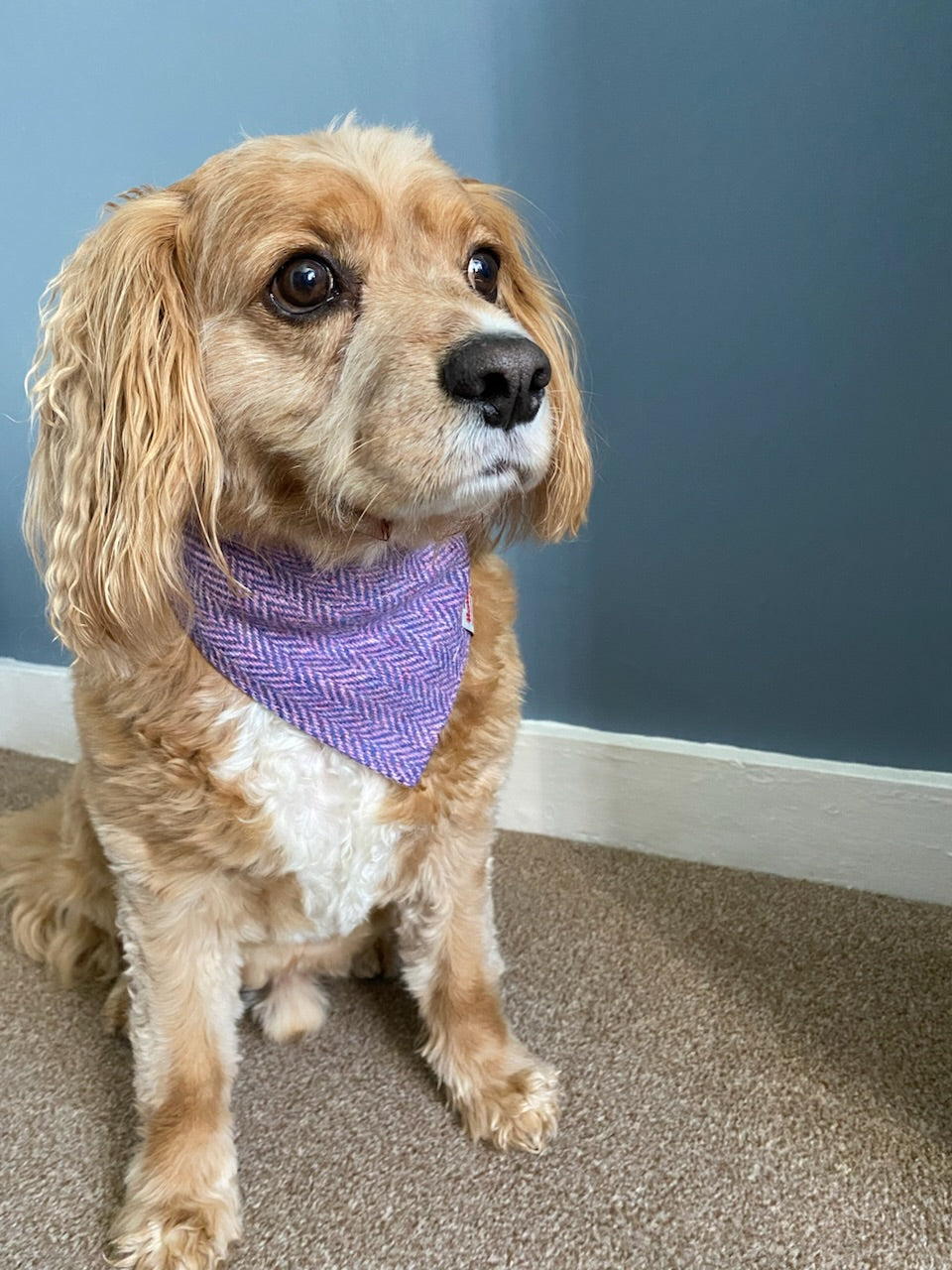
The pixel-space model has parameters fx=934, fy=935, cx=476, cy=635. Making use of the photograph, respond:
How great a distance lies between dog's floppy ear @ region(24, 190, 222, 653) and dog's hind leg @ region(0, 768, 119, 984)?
46 centimetres

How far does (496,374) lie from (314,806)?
0.44 metres

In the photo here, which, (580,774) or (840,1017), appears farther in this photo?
(580,774)

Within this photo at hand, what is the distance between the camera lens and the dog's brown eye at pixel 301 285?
30.3 inches

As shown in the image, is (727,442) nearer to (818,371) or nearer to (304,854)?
(818,371)

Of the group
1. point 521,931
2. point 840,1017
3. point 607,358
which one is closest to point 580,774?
point 521,931

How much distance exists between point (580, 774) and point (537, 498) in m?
0.67

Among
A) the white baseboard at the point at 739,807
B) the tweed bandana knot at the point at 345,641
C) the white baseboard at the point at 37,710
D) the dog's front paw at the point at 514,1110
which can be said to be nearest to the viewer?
the tweed bandana knot at the point at 345,641

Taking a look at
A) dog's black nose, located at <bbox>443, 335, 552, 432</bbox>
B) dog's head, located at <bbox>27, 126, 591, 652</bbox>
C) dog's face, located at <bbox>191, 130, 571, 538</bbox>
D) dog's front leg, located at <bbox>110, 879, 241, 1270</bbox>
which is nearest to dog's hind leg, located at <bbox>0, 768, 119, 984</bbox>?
dog's front leg, located at <bbox>110, 879, 241, 1270</bbox>

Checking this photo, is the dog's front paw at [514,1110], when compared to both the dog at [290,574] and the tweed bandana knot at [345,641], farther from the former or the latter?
the tweed bandana knot at [345,641]

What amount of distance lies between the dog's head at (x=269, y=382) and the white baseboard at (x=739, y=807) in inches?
29.5

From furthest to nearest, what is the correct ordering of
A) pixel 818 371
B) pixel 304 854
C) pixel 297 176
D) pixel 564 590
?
pixel 564 590 < pixel 818 371 < pixel 304 854 < pixel 297 176

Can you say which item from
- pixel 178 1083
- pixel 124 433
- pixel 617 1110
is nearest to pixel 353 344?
pixel 124 433

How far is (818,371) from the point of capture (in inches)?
46.9

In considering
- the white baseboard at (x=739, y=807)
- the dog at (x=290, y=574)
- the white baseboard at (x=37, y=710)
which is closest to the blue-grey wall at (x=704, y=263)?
the white baseboard at (x=739, y=807)
